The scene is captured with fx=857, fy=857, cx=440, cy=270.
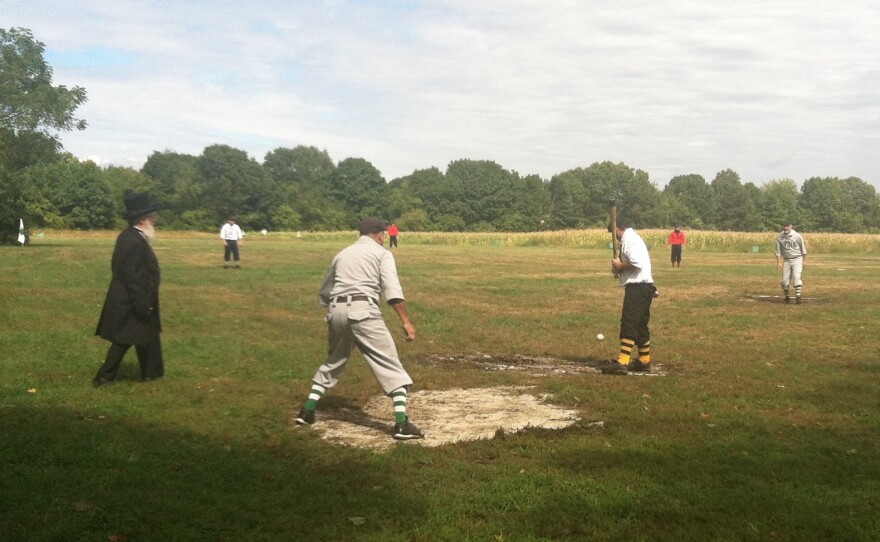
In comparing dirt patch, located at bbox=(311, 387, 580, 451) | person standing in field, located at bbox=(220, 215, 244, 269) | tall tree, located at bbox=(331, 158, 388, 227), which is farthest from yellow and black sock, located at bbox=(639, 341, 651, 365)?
tall tree, located at bbox=(331, 158, 388, 227)

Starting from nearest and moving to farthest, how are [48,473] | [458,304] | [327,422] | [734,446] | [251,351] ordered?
[48,473] < [734,446] < [327,422] < [251,351] < [458,304]

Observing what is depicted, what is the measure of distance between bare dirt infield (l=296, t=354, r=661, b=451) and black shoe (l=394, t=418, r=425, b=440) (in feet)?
0.17

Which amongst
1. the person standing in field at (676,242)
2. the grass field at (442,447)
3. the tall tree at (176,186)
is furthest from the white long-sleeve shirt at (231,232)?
the tall tree at (176,186)

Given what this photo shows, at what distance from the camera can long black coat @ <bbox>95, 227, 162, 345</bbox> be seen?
31.2 ft

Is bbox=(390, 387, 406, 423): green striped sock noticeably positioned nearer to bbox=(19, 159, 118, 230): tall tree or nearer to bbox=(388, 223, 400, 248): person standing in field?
bbox=(388, 223, 400, 248): person standing in field

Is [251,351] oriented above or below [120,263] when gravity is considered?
below

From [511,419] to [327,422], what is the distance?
1824 mm

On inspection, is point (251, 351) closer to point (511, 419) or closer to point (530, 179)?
point (511, 419)

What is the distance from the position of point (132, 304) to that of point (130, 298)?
0.08 metres

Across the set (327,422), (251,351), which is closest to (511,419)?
(327,422)

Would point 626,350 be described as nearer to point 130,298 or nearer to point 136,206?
point 130,298

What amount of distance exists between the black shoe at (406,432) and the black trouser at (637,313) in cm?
470

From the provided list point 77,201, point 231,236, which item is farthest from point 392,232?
point 77,201

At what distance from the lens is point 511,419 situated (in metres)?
8.55
